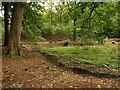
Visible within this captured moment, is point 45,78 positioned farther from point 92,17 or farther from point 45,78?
point 92,17

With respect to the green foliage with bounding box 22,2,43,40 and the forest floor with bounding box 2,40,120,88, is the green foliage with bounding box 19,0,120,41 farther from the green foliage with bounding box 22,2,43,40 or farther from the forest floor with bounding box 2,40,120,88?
the forest floor with bounding box 2,40,120,88

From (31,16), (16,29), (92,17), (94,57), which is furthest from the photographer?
(31,16)

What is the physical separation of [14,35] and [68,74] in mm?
3030

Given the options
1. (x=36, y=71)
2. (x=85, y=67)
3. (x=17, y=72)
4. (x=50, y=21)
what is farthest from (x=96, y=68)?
(x=50, y=21)

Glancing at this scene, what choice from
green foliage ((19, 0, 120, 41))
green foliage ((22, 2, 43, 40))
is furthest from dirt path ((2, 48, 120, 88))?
green foliage ((22, 2, 43, 40))

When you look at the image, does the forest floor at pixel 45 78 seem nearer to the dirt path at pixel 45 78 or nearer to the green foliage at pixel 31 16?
the dirt path at pixel 45 78

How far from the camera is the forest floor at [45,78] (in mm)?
5668

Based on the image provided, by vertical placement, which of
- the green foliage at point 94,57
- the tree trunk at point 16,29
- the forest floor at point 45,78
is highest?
the tree trunk at point 16,29

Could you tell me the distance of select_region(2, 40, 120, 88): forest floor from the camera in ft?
18.6

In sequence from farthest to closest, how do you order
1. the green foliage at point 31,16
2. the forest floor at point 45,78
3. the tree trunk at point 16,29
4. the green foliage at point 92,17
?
the green foliage at point 31,16
the green foliage at point 92,17
the tree trunk at point 16,29
the forest floor at point 45,78

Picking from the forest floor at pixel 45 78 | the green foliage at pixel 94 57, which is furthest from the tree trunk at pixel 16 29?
the green foliage at pixel 94 57

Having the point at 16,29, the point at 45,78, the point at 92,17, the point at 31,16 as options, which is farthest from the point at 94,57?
the point at 31,16

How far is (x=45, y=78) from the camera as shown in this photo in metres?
6.12

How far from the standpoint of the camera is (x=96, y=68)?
24.0ft
